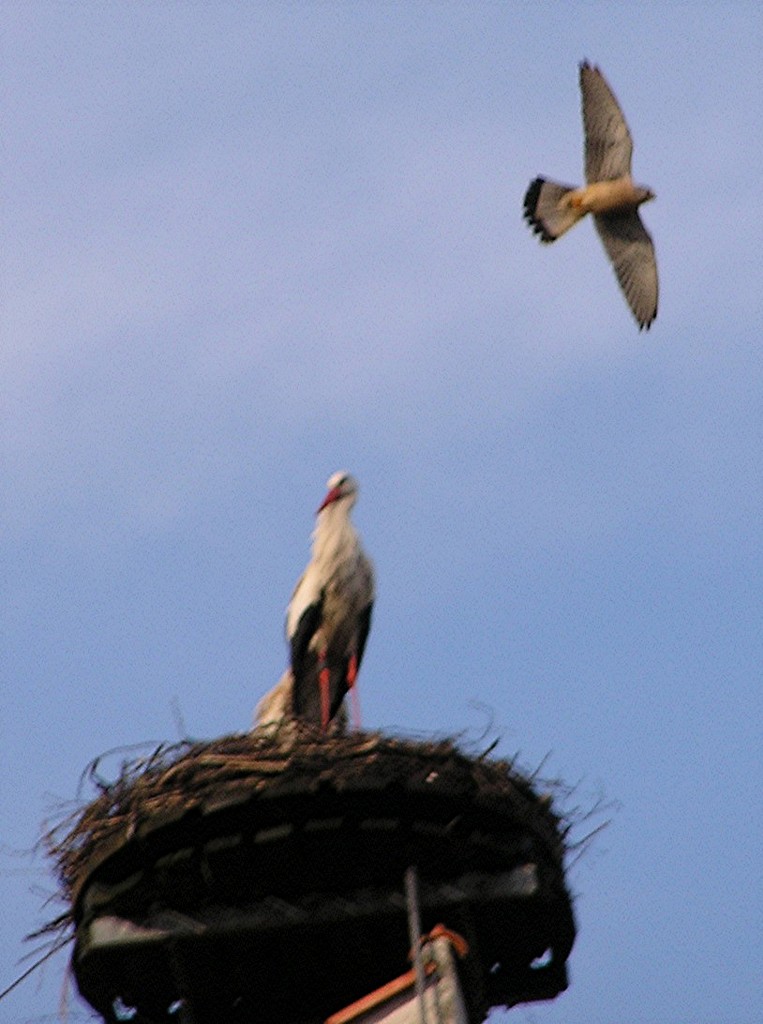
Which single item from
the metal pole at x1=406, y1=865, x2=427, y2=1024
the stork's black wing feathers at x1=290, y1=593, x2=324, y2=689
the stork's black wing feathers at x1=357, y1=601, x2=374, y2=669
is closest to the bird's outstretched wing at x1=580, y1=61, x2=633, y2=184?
the stork's black wing feathers at x1=357, y1=601, x2=374, y2=669

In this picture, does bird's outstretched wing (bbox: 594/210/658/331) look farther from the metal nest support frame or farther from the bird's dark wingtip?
the metal nest support frame

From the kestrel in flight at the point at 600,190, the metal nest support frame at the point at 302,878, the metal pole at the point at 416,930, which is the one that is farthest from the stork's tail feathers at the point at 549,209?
the metal pole at the point at 416,930

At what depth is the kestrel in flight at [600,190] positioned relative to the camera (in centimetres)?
1225

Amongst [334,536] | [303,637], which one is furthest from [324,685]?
[334,536]

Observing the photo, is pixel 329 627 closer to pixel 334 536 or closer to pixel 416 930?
pixel 334 536

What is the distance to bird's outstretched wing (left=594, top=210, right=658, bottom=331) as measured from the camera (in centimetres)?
1246

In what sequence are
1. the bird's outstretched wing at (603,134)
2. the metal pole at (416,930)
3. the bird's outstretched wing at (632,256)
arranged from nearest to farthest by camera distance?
1. the metal pole at (416,930)
2. the bird's outstretched wing at (603,134)
3. the bird's outstretched wing at (632,256)

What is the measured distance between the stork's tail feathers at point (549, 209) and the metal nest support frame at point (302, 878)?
11.0ft

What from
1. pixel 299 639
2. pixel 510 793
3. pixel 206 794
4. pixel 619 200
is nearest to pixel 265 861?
pixel 206 794

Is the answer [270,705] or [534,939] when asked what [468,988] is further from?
[270,705]

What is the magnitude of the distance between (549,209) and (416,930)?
4654 mm

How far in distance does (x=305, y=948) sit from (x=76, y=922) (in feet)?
2.94

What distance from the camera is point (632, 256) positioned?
12570mm

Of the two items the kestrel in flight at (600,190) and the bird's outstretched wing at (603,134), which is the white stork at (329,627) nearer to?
the kestrel in flight at (600,190)
